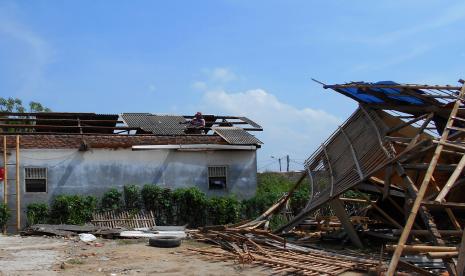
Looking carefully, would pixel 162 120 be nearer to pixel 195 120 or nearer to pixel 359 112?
pixel 195 120

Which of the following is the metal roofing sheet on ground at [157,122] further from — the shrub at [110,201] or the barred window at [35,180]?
the barred window at [35,180]

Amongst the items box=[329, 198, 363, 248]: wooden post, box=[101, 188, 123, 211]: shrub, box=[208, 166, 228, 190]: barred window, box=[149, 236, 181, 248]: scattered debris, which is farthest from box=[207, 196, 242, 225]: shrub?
box=[329, 198, 363, 248]: wooden post

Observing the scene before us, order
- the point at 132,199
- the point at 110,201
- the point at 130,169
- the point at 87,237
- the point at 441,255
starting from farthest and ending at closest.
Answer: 1. the point at 130,169
2. the point at 132,199
3. the point at 110,201
4. the point at 87,237
5. the point at 441,255

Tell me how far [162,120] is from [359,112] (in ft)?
38.2

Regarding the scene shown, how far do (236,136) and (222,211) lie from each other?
12.5 feet

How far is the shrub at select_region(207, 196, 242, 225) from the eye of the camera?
74.2 feet

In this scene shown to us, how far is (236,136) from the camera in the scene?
2491 centimetres

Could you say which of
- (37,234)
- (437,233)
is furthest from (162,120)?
(437,233)

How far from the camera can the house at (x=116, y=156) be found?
858 inches

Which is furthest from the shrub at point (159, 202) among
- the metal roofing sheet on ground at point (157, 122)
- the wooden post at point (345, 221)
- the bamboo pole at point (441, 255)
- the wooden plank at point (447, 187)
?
the bamboo pole at point (441, 255)

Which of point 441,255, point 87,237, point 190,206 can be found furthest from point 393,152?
point 190,206

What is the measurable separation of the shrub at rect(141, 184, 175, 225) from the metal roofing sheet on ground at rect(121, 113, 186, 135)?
2.90 meters

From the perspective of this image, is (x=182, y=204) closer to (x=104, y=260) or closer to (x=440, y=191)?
(x=104, y=260)

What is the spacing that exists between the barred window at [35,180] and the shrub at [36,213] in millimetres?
876
